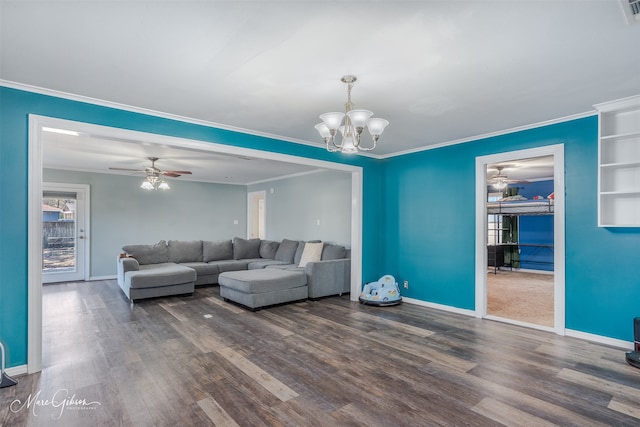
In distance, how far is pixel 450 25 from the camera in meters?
1.98

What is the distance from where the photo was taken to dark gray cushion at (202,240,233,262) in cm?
730

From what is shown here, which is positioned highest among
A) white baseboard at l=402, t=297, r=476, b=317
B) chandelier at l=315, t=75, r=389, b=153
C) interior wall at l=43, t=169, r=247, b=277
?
chandelier at l=315, t=75, r=389, b=153

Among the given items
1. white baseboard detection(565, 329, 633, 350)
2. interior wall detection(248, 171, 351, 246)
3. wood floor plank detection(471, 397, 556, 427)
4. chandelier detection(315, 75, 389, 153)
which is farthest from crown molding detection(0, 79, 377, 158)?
white baseboard detection(565, 329, 633, 350)

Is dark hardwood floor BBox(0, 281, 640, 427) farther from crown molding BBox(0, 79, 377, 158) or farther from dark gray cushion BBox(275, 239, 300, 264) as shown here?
dark gray cushion BBox(275, 239, 300, 264)

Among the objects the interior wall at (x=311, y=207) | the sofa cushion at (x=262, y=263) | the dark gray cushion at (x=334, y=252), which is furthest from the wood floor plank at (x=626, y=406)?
the sofa cushion at (x=262, y=263)

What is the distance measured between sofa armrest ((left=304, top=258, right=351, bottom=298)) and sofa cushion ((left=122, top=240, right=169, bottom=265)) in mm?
3183

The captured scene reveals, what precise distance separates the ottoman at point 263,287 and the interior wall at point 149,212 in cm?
378

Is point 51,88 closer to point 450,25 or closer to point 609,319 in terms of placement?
point 450,25

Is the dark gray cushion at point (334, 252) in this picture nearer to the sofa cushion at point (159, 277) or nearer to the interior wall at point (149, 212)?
the sofa cushion at point (159, 277)

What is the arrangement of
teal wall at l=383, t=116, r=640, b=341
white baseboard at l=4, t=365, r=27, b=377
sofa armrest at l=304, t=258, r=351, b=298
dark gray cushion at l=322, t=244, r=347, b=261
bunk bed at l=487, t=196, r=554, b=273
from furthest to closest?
bunk bed at l=487, t=196, r=554, b=273, dark gray cushion at l=322, t=244, r=347, b=261, sofa armrest at l=304, t=258, r=351, b=298, teal wall at l=383, t=116, r=640, b=341, white baseboard at l=4, t=365, r=27, b=377

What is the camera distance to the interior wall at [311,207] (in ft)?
21.8

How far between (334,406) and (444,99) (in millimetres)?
2800

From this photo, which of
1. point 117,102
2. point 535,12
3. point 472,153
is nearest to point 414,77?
point 535,12

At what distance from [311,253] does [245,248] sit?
2.05m
